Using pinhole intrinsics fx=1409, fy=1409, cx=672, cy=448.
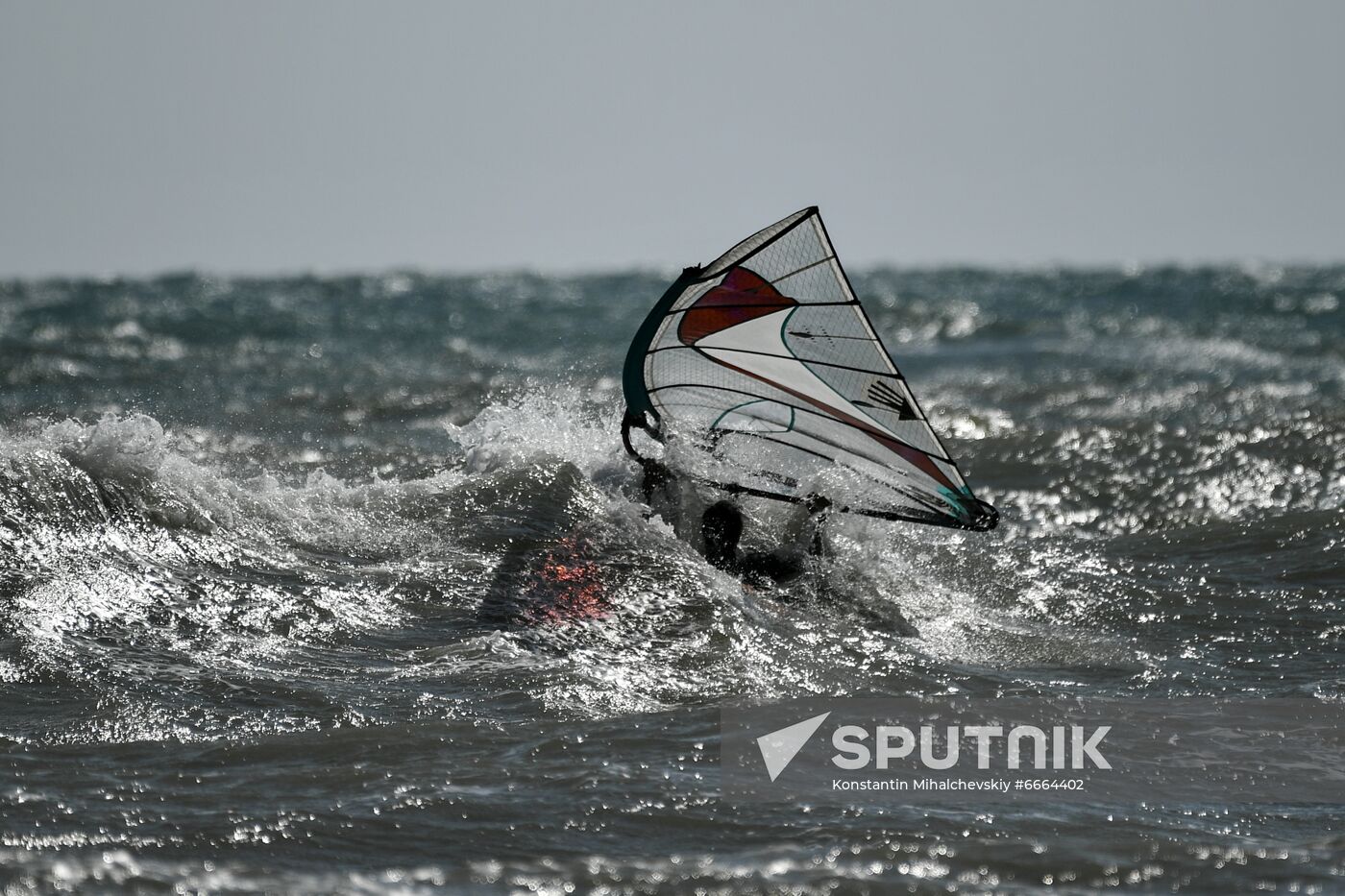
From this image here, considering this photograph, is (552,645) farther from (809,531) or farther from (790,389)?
(790,389)

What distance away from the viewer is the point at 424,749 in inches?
166

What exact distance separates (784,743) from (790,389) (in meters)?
2.46

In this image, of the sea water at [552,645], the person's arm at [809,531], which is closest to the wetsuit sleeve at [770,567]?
the person's arm at [809,531]

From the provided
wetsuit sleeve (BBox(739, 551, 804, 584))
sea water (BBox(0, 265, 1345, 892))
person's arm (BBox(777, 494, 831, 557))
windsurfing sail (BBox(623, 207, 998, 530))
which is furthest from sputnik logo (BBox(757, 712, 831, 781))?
windsurfing sail (BBox(623, 207, 998, 530))

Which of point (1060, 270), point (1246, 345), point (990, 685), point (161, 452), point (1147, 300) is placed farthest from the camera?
point (1060, 270)

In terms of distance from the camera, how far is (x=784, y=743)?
4.39 metres

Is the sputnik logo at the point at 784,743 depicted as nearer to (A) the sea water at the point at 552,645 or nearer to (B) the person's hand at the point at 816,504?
(A) the sea water at the point at 552,645

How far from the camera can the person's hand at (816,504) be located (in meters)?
6.54

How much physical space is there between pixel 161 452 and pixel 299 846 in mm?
3639

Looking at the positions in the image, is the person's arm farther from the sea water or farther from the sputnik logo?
the sputnik logo

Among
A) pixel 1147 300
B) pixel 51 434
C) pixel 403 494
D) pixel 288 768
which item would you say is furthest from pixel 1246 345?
pixel 288 768

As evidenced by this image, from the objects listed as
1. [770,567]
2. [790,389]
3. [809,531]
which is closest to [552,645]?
[770,567]

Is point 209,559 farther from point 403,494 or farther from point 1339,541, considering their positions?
point 1339,541

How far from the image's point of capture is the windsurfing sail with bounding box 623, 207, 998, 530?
6.23 metres
